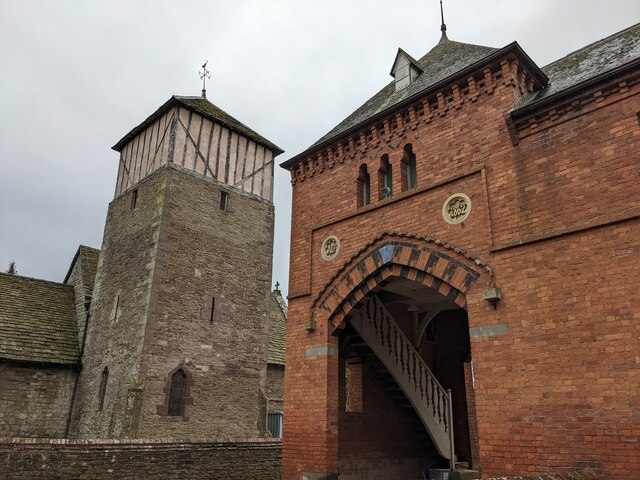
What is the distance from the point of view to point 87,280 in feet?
76.2

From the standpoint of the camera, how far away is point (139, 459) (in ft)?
35.9

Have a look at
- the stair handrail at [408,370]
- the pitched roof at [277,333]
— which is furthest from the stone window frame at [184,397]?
the stair handrail at [408,370]

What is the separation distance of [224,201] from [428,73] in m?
11.4

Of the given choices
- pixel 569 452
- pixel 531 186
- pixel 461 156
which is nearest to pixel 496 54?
pixel 461 156

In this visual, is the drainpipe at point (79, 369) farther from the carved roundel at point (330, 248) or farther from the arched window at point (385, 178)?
the arched window at point (385, 178)

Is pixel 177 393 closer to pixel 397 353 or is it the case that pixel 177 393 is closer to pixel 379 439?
pixel 379 439

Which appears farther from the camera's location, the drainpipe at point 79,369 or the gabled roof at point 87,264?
the gabled roof at point 87,264

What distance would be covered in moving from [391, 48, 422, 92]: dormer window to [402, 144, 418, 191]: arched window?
295 centimetres

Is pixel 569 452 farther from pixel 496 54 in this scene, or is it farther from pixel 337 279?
pixel 496 54

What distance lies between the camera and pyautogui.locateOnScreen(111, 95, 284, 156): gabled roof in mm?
20438

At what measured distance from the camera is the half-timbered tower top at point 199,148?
20.3 meters

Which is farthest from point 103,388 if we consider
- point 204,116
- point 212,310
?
point 204,116

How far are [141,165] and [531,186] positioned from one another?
17.3m

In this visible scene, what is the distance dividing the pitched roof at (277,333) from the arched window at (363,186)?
13077mm
